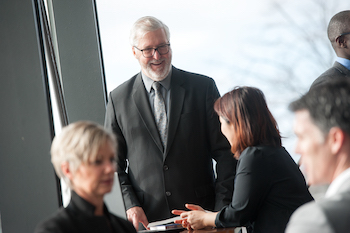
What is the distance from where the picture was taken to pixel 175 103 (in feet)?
9.21

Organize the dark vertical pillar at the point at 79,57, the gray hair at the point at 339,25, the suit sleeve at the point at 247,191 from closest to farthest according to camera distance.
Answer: the suit sleeve at the point at 247,191 → the gray hair at the point at 339,25 → the dark vertical pillar at the point at 79,57

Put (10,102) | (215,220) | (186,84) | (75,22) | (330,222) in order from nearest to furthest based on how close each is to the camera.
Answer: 1. (330,222)
2. (215,220)
3. (10,102)
4. (186,84)
5. (75,22)

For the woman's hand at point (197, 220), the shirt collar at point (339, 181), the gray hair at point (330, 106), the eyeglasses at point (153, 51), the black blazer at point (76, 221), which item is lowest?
the woman's hand at point (197, 220)

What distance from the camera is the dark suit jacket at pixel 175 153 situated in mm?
2736

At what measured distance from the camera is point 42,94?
271 centimetres

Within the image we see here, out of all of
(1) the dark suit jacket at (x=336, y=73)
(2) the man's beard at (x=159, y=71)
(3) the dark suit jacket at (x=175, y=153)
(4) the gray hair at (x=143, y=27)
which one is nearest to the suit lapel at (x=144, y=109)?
(3) the dark suit jacket at (x=175, y=153)

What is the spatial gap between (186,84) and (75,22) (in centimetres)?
137

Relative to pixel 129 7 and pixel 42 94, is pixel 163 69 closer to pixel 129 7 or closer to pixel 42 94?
pixel 42 94

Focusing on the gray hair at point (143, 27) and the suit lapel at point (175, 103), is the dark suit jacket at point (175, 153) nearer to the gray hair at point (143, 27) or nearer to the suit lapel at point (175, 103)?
the suit lapel at point (175, 103)

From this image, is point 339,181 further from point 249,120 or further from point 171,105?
point 171,105

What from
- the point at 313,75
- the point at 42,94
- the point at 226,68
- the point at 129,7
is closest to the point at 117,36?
the point at 129,7

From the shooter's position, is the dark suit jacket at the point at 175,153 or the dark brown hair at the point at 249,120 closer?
the dark brown hair at the point at 249,120

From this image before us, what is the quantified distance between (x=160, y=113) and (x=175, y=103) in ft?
0.39

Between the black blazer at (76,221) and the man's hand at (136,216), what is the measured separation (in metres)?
1.14
